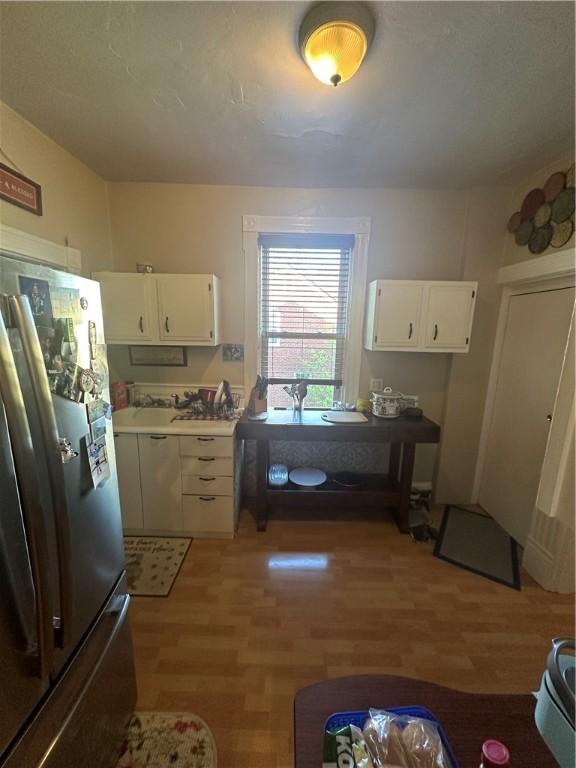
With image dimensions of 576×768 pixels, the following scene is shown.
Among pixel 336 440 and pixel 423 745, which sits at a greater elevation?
pixel 336 440

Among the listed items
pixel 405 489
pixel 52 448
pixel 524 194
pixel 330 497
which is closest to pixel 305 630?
pixel 330 497

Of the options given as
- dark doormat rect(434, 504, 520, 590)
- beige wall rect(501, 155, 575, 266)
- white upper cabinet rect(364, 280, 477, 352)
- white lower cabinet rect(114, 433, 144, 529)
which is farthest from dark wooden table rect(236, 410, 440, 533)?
beige wall rect(501, 155, 575, 266)

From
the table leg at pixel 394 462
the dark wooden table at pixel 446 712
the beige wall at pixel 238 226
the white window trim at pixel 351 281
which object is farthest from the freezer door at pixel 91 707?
the table leg at pixel 394 462

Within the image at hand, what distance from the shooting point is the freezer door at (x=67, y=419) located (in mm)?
704

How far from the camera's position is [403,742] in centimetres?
71

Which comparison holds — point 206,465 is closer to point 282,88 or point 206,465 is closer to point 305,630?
point 305,630

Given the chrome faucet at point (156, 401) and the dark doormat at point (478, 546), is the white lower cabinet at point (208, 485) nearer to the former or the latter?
the chrome faucet at point (156, 401)

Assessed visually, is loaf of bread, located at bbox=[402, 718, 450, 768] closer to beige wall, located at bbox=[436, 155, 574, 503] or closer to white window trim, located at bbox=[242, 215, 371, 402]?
white window trim, located at bbox=[242, 215, 371, 402]

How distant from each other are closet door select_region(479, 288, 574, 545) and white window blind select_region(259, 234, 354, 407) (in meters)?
1.36

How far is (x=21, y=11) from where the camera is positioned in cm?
108

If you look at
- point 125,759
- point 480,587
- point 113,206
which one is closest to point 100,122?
point 113,206

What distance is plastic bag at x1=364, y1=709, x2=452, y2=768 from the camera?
2.23ft

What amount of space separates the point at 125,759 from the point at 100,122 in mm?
2983

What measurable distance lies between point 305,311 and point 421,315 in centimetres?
95
